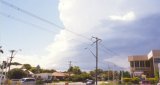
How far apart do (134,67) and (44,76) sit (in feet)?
117

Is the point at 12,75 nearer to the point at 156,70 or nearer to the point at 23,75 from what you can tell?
Result: the point at 23,75

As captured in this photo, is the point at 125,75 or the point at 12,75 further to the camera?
the point at 125,75

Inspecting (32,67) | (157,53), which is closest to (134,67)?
(157,53)

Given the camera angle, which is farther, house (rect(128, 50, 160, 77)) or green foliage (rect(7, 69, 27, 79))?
house (rect(128, 50, 160, 77))

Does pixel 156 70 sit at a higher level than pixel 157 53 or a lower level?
lower

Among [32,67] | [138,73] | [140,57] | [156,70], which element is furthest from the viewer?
[32,67]

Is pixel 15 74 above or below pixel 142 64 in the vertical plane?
below

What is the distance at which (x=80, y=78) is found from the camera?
4299 inches

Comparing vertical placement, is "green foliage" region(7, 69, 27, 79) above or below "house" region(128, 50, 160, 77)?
below

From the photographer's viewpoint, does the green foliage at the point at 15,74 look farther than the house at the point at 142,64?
No

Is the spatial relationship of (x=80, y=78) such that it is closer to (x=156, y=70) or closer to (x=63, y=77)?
(x=63, y=77)

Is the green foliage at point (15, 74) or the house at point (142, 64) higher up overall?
the house at point (142, 64)

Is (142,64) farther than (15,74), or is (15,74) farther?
(142,64)

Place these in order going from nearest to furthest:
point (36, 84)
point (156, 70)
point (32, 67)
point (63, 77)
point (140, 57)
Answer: point (36, 84), point (156, 70), point (140, 57), point (63, 77), point (32, 67)
